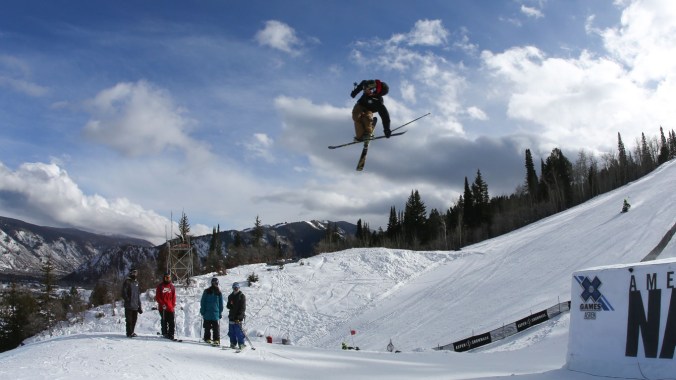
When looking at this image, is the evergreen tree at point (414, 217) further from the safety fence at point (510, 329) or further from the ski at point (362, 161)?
the ski at point (362, 161)

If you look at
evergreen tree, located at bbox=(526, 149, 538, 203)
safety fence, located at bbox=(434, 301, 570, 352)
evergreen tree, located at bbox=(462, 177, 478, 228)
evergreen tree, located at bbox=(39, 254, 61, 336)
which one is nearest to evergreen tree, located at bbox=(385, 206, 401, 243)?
evergreen tree, located at bbox=(462, 177, 478, 228)

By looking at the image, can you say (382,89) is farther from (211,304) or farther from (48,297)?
(48,297)

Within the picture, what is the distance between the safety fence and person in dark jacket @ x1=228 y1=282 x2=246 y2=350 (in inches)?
565

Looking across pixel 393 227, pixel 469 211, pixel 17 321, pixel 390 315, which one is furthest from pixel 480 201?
pixel 17 321

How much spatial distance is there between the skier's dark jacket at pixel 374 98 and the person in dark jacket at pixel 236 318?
6.12 metres

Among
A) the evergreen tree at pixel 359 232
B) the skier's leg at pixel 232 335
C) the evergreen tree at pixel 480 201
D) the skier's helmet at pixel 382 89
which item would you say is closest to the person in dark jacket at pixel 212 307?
the skier's leg at pixel 232 335

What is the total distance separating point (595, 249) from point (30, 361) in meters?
35.8

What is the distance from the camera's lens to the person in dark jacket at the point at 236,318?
12625 millimetres

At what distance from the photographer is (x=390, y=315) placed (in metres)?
34.0

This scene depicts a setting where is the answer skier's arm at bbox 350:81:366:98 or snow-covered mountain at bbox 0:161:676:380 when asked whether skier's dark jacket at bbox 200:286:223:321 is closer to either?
snow-covered mountain at bbox 0:161:676:380

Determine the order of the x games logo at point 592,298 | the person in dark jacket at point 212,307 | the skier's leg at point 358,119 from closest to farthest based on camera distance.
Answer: the x games logo at point 592,298, the skier's leg at point 358,119, the person in dark jacket at point 212,307

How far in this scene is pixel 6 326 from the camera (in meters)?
47.1

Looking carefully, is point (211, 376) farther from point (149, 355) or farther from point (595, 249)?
point (595, 249)

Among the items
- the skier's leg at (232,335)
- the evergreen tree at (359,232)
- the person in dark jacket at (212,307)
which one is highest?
the evergreen tree at (359,232)
